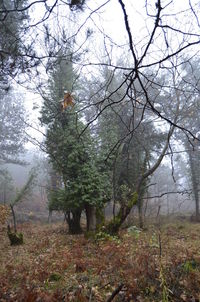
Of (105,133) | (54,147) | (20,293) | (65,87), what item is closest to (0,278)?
(20,293)

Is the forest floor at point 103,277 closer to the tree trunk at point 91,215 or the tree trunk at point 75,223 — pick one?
the tree trunk at point 91,215

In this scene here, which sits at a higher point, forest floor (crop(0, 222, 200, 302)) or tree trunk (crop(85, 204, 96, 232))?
tree trunk (crop(85, 204, 96, 232))

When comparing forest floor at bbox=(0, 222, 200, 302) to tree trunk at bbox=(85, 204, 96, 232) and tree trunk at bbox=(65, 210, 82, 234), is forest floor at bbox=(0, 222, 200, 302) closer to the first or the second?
tree trunk at bbox=(85, 204, 96, 232)

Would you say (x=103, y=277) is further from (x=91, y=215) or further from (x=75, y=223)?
(x=75, y=223)

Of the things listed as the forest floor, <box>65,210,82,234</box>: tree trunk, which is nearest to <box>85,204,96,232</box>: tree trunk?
<box>65,210,82,234</box>: tree trunk

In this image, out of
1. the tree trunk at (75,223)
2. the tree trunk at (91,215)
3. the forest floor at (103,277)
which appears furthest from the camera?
the tree trunk at (75,223)

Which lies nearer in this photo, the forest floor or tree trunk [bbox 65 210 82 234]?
the forest floor

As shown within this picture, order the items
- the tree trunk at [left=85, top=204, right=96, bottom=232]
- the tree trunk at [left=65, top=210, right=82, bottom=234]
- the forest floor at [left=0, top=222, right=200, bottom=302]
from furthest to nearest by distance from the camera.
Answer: the tree trunk at [left=65, top=210, right=82, bottom=234] < the tree trunk at [left=85, top=204, right=96, bottom=232] < the forest floor at [left=0, top=222, right=200, bottom=302]

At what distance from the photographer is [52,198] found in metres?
13.7

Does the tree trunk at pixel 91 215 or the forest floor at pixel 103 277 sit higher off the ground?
the tree trunk at pixel 91 215

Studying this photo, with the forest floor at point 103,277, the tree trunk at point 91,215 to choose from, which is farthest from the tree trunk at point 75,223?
the forest floor at point 103,277

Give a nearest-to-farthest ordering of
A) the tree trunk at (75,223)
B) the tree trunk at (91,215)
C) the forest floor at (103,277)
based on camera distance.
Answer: the forest floor at (103,277)
the tree trunk at (91,215)
the tree trunk at (75,223)

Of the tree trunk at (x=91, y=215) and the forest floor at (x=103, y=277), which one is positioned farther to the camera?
the tree trunk at (x=91, y=215)

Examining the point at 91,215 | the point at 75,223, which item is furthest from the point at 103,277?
the point at 75,223
